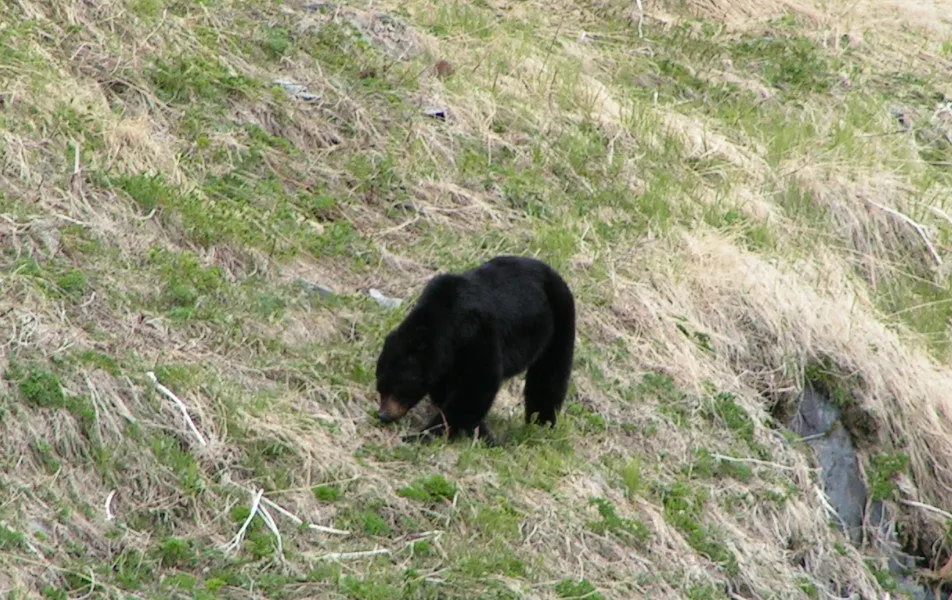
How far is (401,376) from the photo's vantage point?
767 cm

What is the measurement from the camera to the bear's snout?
25.3ft

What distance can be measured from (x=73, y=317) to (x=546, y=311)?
2503 mm

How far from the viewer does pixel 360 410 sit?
7.88 m

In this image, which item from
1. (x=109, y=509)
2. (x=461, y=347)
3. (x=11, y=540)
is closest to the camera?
(x=11, y=540)

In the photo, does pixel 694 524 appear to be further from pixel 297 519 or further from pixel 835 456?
pixel 297 519

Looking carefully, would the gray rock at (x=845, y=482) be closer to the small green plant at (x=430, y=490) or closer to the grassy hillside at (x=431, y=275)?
the grassy hillside at (x=431, y=275)

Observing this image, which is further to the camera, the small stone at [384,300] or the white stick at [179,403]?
the small stone at [384,300]

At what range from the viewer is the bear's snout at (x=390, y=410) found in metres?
7.72

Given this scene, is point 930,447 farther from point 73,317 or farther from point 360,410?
point 73,317

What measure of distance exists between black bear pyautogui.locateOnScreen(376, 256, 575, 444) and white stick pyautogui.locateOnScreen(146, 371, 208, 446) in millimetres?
1123

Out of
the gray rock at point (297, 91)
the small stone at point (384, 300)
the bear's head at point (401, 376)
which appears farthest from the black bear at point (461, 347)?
the gray rock at point (297, 91)

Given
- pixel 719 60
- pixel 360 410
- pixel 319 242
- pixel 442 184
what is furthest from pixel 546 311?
pixel 719 60

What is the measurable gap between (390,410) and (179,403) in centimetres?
118

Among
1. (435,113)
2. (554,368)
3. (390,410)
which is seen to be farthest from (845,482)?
(435,113)
